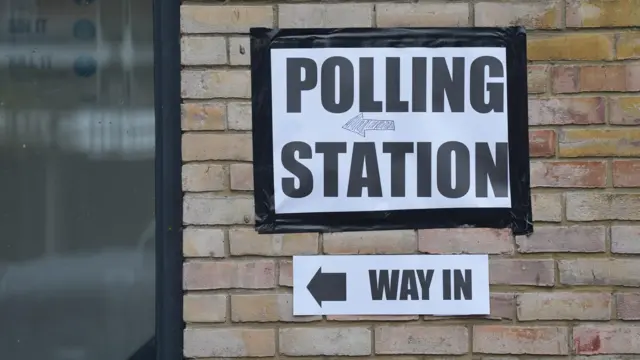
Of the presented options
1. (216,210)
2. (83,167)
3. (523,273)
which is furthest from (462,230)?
(83,167)

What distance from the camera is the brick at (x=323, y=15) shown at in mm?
2131

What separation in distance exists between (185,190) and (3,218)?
1.96 feet

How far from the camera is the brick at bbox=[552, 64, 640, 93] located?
213 cm

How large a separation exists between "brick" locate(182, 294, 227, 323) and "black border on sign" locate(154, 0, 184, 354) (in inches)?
1.3

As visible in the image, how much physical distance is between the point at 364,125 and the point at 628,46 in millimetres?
780

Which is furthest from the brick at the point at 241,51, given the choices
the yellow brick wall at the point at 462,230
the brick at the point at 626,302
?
the brick at the point at 626,302

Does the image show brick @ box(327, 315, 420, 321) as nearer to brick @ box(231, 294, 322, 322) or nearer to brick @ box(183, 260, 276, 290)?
brick @ box(231, 294, 322, 322)

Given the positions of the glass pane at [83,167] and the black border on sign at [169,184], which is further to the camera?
the glass pane at [83,167]

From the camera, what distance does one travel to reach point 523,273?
2.13 metres

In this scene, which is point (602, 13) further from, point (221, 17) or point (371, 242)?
point (221, 17)

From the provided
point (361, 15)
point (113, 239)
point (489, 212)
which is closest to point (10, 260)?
point (113, 239)

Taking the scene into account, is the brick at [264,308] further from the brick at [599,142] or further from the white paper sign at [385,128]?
the brick at [599,142]

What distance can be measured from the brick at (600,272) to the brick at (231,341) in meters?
0.85

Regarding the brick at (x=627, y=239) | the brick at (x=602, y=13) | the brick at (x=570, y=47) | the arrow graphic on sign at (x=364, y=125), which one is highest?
the brick at (x=602, y=13)
